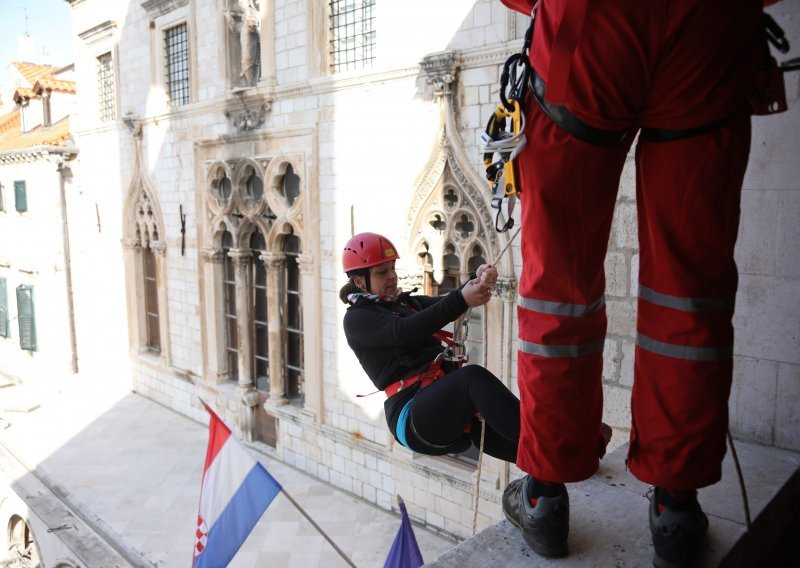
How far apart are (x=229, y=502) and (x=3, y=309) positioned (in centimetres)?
1663

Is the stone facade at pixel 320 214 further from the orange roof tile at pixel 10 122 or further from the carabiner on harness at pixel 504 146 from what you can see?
the orange roof tile at pixel 10 122

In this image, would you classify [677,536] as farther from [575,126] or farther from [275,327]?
[275,327]

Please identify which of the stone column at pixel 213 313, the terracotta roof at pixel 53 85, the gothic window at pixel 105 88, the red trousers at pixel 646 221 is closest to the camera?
the red trousers at pixel 646 221

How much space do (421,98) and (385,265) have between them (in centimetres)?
408

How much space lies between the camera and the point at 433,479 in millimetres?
7309

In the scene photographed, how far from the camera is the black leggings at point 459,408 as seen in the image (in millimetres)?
2477

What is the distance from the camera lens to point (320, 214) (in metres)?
8.34

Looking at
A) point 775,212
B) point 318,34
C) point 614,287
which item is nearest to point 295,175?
point 318,34

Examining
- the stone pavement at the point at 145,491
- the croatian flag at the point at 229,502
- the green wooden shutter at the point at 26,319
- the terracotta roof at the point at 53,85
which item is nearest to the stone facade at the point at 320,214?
the stone pavement at the point at 145,491

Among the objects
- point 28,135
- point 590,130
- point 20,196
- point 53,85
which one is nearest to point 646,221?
point 590,130

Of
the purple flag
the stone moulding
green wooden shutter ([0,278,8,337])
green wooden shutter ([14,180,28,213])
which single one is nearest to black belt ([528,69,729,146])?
the purple flag

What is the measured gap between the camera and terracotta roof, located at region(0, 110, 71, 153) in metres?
14.8

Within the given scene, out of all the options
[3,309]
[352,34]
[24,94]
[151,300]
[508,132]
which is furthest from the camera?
[3,309]

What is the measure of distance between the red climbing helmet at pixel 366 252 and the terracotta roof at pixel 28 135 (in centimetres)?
1340
